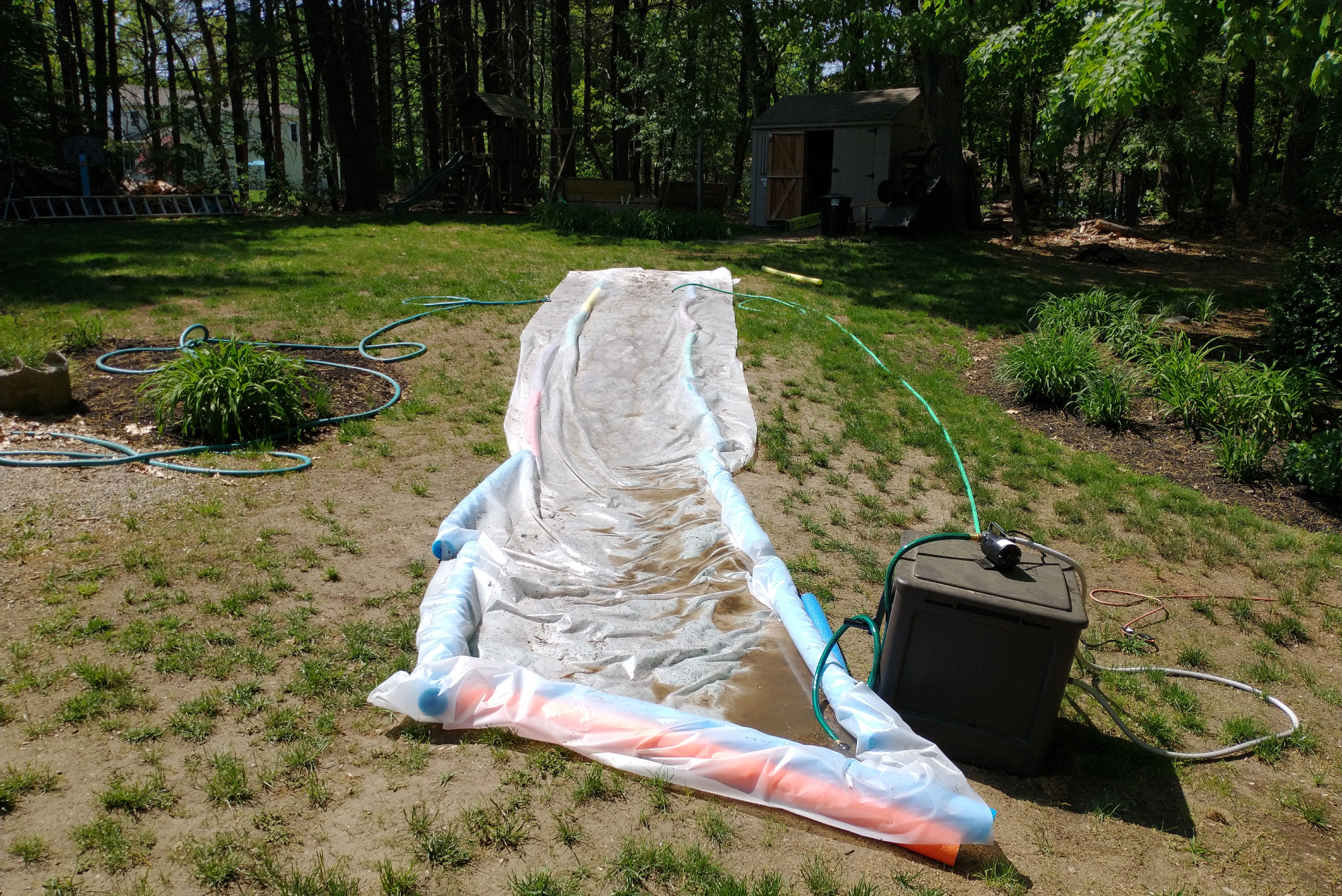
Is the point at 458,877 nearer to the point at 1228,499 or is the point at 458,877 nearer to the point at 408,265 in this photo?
the point at 1228,499

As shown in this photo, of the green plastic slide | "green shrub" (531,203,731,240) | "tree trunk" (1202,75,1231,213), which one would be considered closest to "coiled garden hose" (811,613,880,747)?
"green shrub" (531,203,731,240)

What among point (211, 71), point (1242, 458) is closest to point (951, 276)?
point (1242, 458)

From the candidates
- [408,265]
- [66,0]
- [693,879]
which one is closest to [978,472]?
[693,879]

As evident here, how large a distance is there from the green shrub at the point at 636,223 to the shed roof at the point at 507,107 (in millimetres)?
3495

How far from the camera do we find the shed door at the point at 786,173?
1762cm

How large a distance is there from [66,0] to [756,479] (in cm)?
2344

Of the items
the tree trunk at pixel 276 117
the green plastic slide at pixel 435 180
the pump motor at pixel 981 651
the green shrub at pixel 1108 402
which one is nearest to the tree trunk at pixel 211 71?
the tree trunk at pixel 276 117

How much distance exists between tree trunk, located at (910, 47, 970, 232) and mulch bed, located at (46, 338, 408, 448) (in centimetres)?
1131

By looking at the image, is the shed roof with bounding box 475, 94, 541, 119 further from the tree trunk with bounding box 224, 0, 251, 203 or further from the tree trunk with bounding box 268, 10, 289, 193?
the tree trunk with bounding box 224, 0, 251, 203

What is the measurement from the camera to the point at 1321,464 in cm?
528

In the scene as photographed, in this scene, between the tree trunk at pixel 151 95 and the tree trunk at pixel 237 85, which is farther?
the tree trunk at pixel 237 85

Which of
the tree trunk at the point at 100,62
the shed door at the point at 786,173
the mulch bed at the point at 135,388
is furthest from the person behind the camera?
the tree trunk at the point at 100,62

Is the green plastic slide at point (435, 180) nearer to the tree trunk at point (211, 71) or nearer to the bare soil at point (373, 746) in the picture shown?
the tree trunk at point (211, 71)

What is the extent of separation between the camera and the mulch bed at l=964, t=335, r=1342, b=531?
17.3 feet
